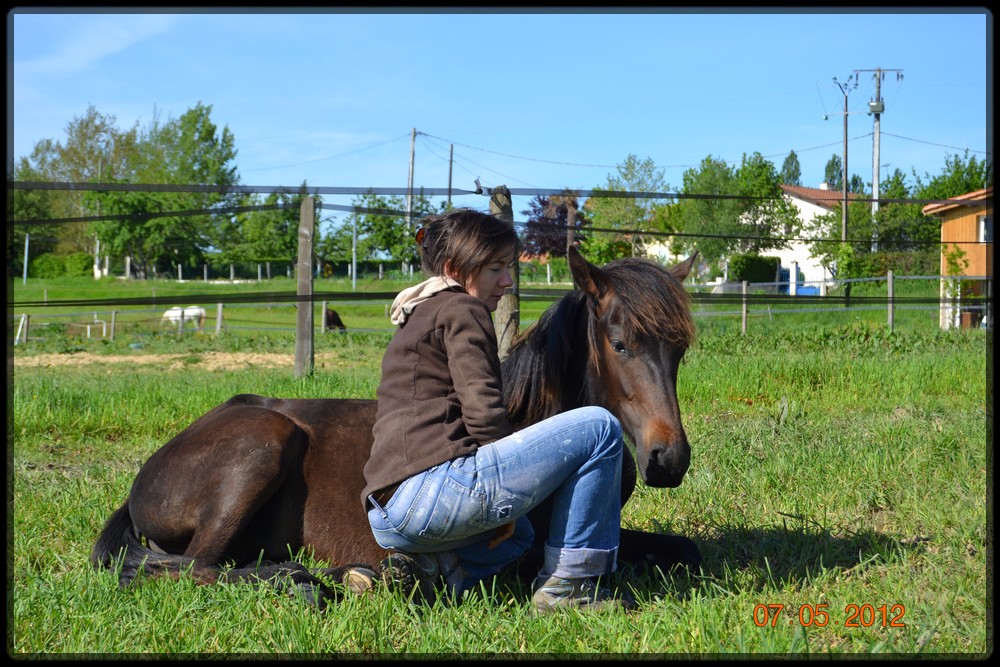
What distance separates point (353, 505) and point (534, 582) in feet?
2.68

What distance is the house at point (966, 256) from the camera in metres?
20.5

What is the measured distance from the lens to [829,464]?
5.02 m

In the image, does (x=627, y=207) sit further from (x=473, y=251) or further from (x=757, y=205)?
(x=473, y=251)

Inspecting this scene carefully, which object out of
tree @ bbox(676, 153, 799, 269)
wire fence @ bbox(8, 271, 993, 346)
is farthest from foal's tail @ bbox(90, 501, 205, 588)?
tree @ bbox(676, 153, 799, 269)

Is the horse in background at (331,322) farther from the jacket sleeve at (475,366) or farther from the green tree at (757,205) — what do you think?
the green tree at (757,205)

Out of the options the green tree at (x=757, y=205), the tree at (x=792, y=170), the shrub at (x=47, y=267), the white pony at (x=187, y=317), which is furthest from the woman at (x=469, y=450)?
the tree at (x=792, y=170)

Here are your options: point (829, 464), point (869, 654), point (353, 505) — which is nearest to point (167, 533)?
point (353, 505)

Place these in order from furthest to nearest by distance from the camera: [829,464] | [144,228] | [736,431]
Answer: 1. [144,228]
2. [736,431]
3. [829,464]

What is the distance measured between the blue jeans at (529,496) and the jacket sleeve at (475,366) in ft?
0.36

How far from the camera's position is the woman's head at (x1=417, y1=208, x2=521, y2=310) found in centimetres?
288

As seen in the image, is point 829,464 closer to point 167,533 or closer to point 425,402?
point 425,402

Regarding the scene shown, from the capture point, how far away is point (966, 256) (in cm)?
2650

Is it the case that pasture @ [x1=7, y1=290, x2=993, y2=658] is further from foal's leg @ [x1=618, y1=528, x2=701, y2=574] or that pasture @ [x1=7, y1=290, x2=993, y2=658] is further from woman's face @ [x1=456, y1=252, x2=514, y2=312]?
woman's face @ [x1=456, y1=252, x2=514, y2=312]

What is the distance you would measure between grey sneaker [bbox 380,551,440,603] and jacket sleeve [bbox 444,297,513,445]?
0.58 meters
